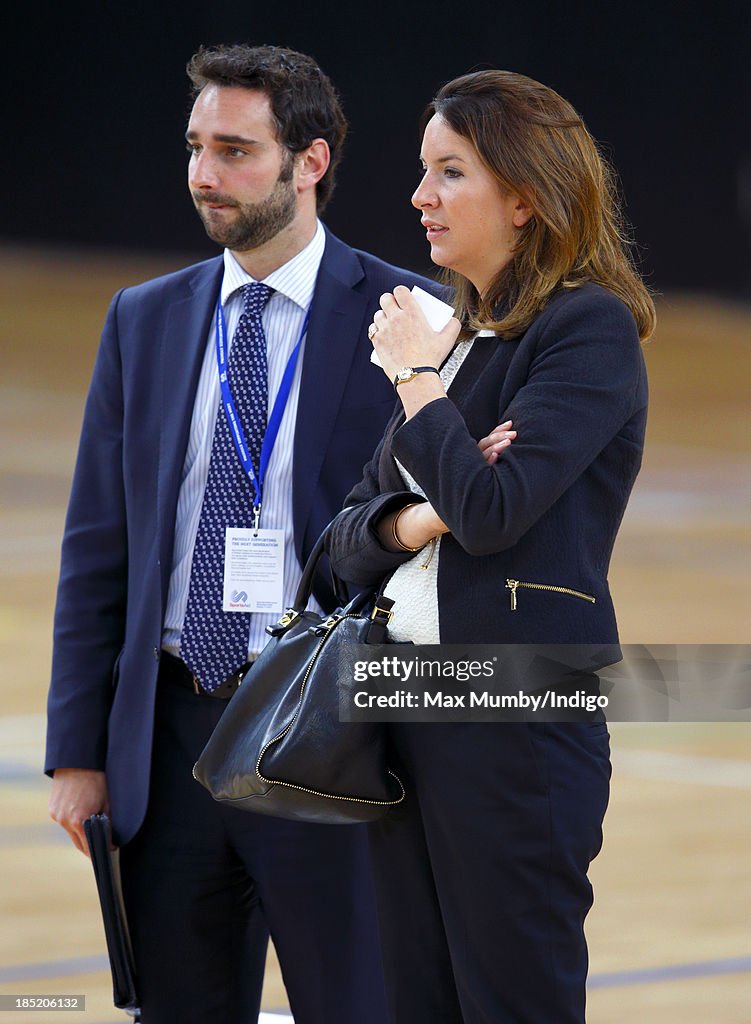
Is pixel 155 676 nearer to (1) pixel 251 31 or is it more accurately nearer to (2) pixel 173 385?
(2) pixel 173 385

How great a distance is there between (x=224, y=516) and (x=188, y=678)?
0.26 meters

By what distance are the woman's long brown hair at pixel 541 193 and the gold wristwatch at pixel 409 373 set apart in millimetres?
103

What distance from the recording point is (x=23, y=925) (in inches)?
141

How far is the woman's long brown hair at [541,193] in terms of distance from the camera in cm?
169

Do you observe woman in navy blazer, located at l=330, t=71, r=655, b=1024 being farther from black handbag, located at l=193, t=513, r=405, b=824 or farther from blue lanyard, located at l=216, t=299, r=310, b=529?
blue lanyard, located at l=216, t=299, r=310, b=529

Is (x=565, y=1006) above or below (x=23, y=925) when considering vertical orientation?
above

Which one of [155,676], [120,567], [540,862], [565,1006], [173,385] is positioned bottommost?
[565,1006]

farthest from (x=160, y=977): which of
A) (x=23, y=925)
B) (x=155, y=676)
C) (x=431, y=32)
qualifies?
(x=431, y=32)

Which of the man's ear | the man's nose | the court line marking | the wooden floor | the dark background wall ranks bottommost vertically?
the court line marking

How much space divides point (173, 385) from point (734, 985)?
2.04 m

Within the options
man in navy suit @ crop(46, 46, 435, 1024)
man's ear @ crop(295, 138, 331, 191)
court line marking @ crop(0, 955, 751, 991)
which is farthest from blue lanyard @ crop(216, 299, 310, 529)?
court line marking @ crop(0, 955, 751, 991)

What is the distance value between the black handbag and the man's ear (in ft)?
2.92

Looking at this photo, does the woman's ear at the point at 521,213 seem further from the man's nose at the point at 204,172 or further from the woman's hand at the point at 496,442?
the man's nose at the point at 204,172

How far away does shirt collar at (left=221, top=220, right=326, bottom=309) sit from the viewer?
226 cm
